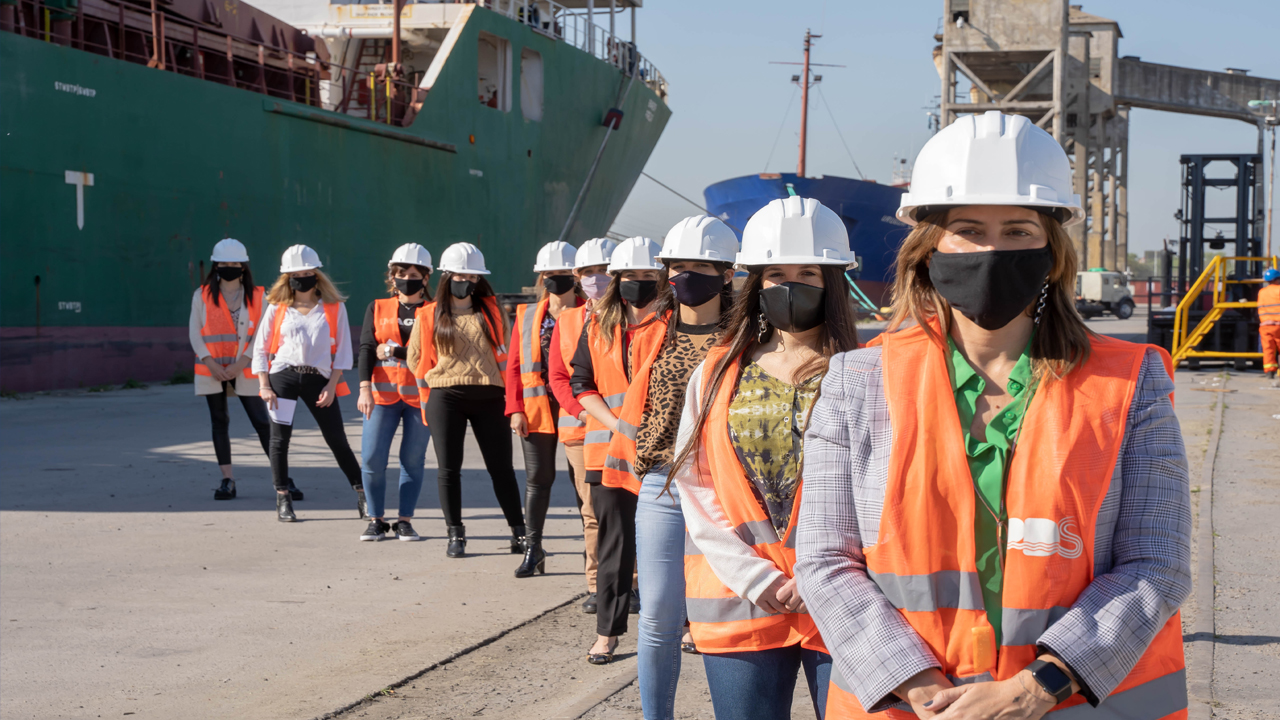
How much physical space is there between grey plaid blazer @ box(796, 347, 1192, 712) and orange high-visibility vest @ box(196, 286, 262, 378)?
6.89 meters

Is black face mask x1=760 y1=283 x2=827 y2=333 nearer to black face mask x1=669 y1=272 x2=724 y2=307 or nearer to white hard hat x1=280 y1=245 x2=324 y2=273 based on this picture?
black face mask x1=669 y1=272 x2=724 y2=307

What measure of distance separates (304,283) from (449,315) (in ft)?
4.94

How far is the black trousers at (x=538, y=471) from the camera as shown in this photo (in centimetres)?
580

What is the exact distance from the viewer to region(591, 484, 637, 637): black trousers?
4.27 m

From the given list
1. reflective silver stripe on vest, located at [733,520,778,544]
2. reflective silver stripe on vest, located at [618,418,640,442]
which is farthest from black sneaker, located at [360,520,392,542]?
reflective silver stripe on vest, located at [733,520,778,544]

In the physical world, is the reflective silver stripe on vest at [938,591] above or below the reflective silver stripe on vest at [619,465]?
above

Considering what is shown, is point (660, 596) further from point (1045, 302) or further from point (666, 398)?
point (1045, 302)

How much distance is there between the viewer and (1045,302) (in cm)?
192

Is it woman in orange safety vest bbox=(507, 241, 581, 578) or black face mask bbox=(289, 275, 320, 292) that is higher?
black face mask bbox=(289, 275, 320, 292)

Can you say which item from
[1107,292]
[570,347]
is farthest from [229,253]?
[1107,292]

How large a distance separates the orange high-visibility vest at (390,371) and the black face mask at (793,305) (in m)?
4.31

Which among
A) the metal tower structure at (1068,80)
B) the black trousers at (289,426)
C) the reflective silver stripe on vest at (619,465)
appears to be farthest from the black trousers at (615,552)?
the metal tower structure at (1068,80)

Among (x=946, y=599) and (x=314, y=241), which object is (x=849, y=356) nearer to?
(x=946, y=599)

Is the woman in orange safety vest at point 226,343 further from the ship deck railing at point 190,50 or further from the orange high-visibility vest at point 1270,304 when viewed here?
the orange high-visibility vest at point 1270,304
